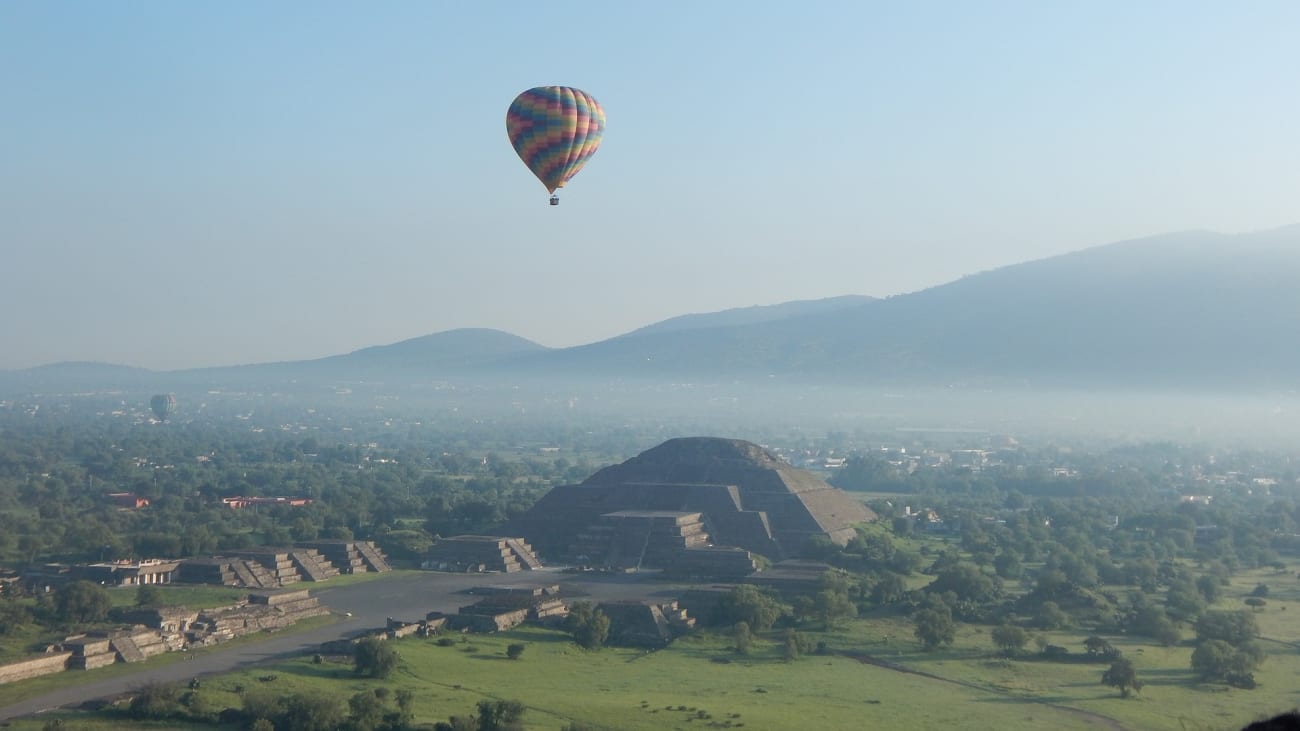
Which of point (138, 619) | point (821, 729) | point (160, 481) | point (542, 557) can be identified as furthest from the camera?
point (160, 481)

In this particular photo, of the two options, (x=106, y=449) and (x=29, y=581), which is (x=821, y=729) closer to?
(x=29, y=581)

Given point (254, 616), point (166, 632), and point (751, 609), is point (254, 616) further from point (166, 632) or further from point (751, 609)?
point (751, 609)

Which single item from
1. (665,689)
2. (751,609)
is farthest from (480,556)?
(665,689)

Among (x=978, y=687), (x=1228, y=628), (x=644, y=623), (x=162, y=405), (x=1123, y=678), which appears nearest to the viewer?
(x=1123, y=678)

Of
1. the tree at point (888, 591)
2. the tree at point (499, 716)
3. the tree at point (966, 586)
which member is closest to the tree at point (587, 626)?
the tree at point (888, 591)

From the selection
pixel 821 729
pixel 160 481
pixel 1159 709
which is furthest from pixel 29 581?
pixel 160 481

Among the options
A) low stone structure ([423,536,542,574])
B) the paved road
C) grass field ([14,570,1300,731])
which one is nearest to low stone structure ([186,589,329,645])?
the paved road
